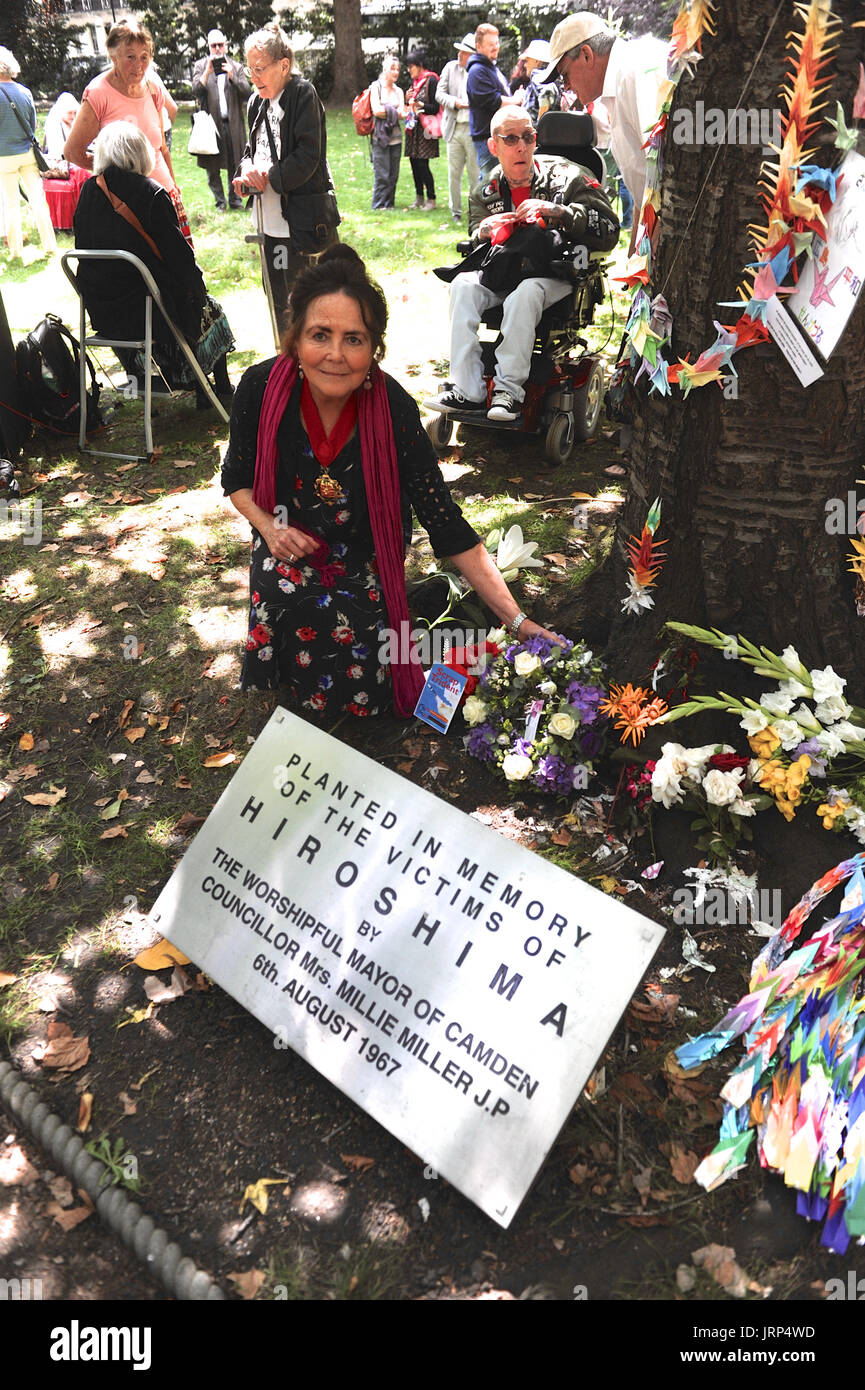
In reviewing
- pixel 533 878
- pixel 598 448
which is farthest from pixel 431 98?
pixel 533 878

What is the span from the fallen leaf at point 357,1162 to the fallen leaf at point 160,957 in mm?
749

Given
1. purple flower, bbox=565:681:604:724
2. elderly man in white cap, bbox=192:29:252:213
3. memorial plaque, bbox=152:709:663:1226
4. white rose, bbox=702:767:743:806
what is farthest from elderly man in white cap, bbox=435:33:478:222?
memorial plaque, bbox=152:709:663:1226

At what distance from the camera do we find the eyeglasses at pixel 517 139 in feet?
16.6

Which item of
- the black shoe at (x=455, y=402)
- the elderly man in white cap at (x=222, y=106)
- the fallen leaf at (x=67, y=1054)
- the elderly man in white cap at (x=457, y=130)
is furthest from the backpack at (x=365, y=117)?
the fallen leaf at (x=67, y=1054)

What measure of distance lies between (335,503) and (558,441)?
2460mm

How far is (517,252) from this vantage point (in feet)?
16.8

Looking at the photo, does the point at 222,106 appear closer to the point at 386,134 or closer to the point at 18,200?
the point at 386,134

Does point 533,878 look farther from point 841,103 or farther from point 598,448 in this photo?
point 598,448

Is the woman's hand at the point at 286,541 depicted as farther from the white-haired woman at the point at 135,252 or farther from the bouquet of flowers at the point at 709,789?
the white-haired woman at the point at 135,252

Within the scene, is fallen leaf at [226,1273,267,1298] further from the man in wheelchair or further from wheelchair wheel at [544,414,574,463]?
wheelchair wheel at [544,414,574,463]

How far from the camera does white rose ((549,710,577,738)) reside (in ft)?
10.1

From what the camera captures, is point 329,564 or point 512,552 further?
point 512,552

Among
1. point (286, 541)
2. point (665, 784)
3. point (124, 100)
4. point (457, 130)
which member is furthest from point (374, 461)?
point (457, 130)
